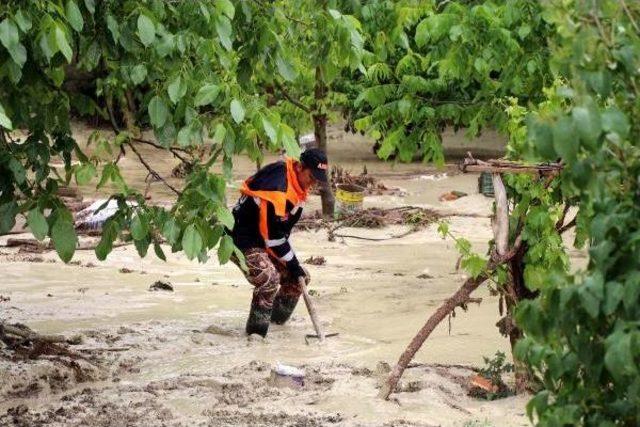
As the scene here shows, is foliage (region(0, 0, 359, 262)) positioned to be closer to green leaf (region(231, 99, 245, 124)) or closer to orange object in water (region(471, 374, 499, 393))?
green leaf (region(231, 99, 245, 124))

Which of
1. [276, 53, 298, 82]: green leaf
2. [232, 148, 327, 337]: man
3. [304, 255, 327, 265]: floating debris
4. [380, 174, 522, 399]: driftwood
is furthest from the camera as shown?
[304, 255, 327, 265]: floating debris

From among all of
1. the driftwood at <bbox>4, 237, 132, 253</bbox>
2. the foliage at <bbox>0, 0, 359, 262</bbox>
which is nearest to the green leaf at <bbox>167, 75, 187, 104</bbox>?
the foliage at <bbox>0, 0, 359, 262</bbox>

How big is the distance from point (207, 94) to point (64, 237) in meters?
0.92

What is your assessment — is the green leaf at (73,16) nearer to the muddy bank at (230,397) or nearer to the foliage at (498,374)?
the muddy bank at (230,397)

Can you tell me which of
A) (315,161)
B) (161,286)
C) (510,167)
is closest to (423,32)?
(315,161)

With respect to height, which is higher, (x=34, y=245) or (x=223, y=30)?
(x=223, y=30)

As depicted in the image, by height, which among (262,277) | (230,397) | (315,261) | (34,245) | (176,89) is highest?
(176,89)

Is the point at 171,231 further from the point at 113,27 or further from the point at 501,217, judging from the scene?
the point at 501,217

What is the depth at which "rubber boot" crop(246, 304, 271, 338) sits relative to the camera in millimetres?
8875

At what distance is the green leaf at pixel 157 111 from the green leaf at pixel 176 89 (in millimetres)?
118

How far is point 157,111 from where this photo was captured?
5.00 m

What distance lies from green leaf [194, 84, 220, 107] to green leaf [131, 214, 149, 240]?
0.67 m

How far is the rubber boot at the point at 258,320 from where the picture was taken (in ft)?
29.1

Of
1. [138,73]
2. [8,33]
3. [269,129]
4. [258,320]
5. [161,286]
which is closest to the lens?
[8,33]
